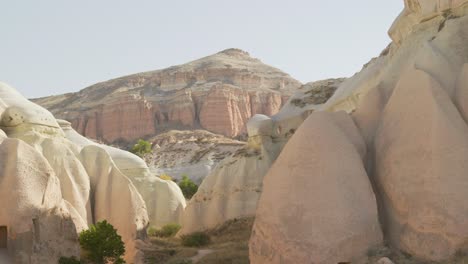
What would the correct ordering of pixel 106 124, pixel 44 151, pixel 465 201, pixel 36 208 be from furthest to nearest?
pixel 106 124 < pixel 44 151 < pixel 36 208 < pixel 465 201

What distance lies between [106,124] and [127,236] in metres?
86.1

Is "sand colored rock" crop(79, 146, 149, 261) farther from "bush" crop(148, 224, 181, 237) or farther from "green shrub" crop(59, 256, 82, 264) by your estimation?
"bush" crop(148, 224, 181, 237)

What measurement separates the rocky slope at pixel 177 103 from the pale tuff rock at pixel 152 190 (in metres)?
68.4

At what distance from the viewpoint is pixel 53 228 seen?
15586 millimetres

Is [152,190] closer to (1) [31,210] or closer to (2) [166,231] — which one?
(2) [166,231]

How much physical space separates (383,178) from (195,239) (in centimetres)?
1747

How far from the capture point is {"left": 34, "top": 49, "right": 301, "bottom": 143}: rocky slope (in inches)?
4168

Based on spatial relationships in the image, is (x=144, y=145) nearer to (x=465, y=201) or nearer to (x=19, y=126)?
(x=19, y=126)

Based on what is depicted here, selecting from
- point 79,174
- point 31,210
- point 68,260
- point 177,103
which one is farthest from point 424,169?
point 177,103

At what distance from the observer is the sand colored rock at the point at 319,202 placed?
40.9 feet

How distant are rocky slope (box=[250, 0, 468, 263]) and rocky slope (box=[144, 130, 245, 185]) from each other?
159 ft

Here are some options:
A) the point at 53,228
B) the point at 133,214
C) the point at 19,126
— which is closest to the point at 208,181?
the point at 133,214

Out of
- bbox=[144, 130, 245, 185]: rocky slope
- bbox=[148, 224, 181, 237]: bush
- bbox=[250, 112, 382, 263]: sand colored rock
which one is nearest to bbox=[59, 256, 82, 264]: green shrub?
bbox=[250, 112, 382, 263]: sand colored rock

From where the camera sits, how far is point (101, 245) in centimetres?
1756
